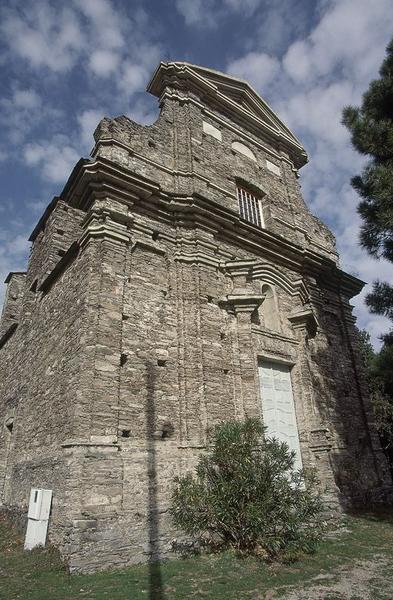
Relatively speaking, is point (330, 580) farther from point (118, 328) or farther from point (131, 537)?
point (118, 328)

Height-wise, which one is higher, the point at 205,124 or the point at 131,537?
the point at 205,124

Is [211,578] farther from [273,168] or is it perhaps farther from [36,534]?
[273,168]

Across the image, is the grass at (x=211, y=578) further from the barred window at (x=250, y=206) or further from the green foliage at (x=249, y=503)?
the barred window at (x=250, y=206)

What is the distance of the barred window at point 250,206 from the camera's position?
42.6ft

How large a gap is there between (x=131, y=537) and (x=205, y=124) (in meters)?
12.0

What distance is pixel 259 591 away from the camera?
4746mm

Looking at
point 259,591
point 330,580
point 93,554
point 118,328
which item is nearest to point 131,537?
point 93,554

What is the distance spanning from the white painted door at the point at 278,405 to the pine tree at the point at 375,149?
2958 mm

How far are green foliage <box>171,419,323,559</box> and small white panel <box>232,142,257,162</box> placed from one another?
413 inches

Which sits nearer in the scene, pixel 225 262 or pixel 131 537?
pixel 131 537

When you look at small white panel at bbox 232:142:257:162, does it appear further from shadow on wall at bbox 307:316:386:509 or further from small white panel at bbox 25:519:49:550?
small white panel at bbox 25:519:49:550

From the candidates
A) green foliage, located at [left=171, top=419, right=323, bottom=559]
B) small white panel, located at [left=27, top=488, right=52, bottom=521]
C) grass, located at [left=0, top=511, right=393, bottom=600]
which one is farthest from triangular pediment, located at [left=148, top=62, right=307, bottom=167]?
grass, located at [left=0, top=511, right=393, bottom=600]

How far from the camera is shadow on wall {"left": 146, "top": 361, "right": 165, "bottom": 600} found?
17.3 feet

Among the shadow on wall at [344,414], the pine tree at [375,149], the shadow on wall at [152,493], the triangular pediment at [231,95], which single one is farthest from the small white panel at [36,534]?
the triangular pediment at [231,95]
